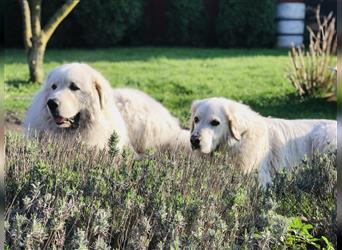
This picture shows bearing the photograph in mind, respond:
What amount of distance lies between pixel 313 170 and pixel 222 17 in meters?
16.3

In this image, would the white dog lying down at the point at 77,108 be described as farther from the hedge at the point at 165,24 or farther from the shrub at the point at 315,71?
the hedge at the point at 165,24

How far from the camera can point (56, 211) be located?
9.05 ft

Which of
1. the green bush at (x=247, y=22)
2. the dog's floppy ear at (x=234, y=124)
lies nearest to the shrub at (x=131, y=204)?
the dog's floppy ear at (x=234, y=124)

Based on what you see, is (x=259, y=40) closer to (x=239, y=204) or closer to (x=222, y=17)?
(x=222, y=17)

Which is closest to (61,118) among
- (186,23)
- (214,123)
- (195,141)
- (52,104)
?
(52,104)

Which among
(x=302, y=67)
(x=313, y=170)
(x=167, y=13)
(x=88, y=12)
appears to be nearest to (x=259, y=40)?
(x=167, y=13)

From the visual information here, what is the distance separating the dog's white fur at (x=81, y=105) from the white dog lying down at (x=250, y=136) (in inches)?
31.1

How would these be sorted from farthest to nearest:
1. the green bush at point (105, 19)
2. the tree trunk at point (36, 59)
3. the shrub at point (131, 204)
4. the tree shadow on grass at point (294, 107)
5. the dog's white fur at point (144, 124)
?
1. the green bush at point (105, 19)
2. the tree trunk at point (36, 59)
3. the tree shadow on grass at point (294, 107)
4. the dog's white fur at point (144, 124)
5. the shrub at point (131, 204)

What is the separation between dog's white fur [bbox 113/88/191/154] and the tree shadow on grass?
10.1ft

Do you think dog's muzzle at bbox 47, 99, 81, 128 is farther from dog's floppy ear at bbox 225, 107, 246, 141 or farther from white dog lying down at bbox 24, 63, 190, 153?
dog's floppy ear at bbox 225, 107, 246, 141

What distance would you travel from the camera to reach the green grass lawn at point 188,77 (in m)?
10.2

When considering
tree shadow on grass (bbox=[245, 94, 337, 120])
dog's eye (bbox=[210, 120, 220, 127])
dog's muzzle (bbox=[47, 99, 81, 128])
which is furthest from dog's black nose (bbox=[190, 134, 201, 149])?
tree shadow on grass (bbox=[245, 94, 337, 120])

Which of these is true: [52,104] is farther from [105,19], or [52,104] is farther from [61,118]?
[105,19]

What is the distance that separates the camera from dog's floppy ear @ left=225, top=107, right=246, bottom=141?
220 inches
